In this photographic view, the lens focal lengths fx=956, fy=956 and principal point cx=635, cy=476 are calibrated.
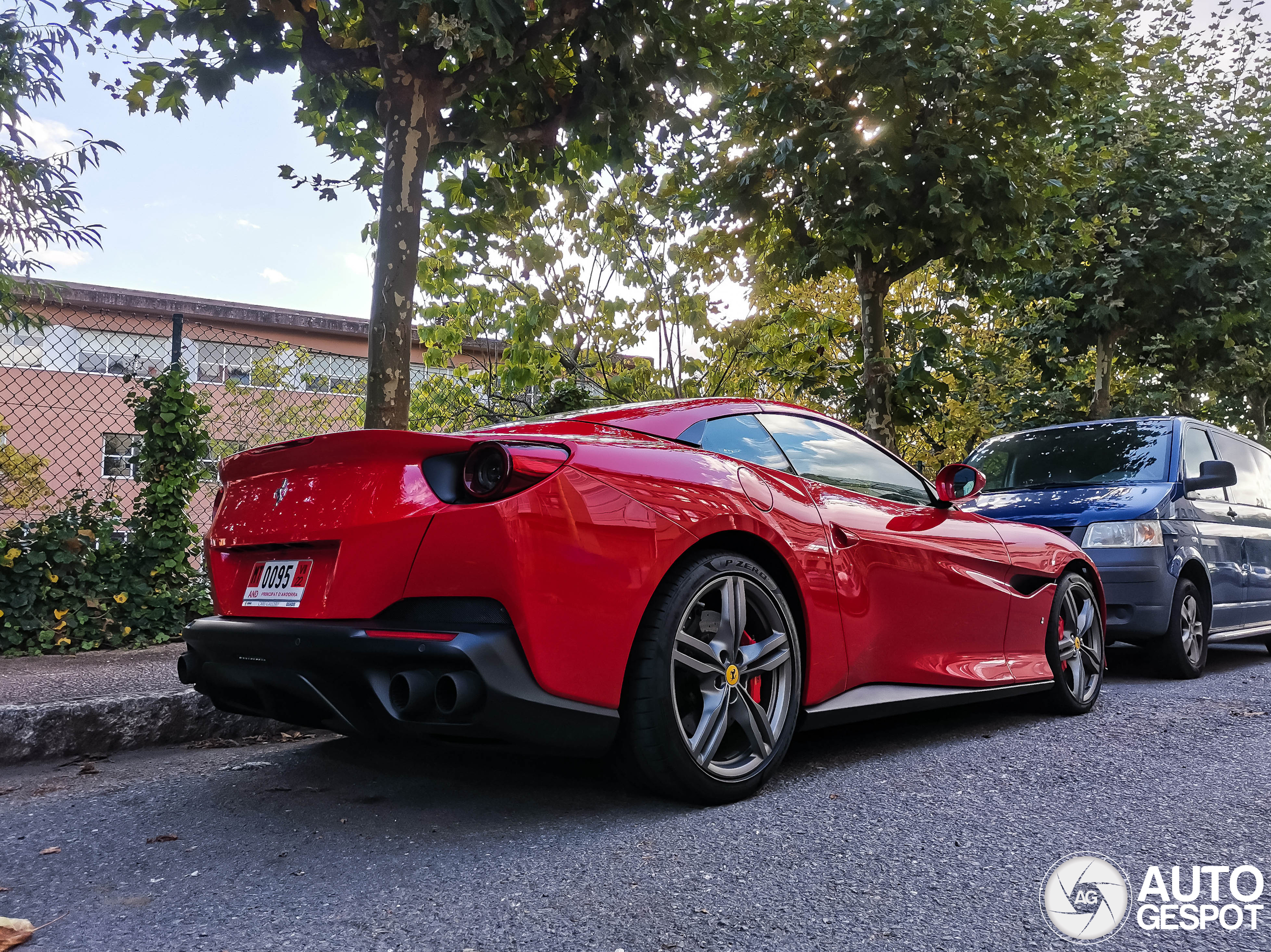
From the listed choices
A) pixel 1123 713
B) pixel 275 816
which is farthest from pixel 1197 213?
pixel 275 816

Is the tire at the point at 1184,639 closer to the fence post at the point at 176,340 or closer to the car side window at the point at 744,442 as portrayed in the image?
the car side window at the point at 744,442

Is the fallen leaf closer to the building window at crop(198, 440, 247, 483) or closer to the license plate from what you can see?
the license plate

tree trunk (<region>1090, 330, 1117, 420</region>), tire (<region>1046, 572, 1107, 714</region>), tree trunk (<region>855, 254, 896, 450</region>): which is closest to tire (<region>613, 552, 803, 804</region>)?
tire (<region>1046, 572, 1107, 714</region>)

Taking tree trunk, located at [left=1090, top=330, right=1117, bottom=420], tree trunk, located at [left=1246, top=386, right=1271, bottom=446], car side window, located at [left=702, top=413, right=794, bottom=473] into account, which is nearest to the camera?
car side window, located at [left=702, top=413, right=794, bottom=473]

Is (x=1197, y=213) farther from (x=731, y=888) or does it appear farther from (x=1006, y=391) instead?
(x=731, y=888)

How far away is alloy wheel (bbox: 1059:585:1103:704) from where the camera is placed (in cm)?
486

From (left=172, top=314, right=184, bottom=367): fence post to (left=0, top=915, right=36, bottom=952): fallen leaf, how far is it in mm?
4873

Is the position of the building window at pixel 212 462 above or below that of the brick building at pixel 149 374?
below

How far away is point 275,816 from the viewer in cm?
299

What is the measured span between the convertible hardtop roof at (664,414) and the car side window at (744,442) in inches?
1.5

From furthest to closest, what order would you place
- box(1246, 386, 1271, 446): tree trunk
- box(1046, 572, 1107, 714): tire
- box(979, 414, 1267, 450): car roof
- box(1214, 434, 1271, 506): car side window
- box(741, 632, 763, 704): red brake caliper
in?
box(1246, 386, 1271, 446): tree trunk, box(1214, 434, 1271, 506): car side window, box(979, 414, 1267, 450): car roof, box(1046, 572, 1107, 714): tire, box(741, 632, 763, 704): red brake caliper

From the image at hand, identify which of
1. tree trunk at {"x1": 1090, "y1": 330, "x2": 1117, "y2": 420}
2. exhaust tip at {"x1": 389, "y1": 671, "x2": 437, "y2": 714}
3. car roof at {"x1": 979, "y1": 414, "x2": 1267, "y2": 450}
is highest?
tree trunk at {"x1": 1090, "y1": 330, "x2": 1117, "y2": 420}

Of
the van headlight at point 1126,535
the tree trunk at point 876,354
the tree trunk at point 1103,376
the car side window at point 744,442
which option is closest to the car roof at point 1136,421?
the van headlight at point 1126,535

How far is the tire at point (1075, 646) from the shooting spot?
15.7ft
